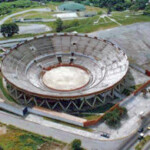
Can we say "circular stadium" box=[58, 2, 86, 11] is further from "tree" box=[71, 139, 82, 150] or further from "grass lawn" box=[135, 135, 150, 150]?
"tree" box=[71, 139, 82, 150]

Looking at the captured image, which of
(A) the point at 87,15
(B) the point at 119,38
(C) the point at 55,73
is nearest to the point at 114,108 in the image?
(C) the point at 55,73

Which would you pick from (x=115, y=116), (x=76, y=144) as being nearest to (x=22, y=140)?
(x=76, y=144)

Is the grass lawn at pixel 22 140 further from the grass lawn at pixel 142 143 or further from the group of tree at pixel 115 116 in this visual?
the grass lawn at pixel 142 143

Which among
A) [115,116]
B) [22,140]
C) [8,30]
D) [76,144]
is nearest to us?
[76,144]

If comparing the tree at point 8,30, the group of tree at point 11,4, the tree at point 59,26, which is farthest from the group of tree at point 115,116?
the group of tree at point 11,4

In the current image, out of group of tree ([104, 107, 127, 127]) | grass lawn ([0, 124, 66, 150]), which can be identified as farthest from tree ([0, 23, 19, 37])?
group of tree ([104, 107, 127, 127])

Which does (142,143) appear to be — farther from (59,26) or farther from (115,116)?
(59,26)

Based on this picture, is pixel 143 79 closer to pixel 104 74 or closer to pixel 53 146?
pixel 104 74
